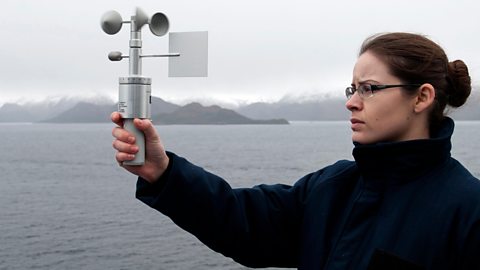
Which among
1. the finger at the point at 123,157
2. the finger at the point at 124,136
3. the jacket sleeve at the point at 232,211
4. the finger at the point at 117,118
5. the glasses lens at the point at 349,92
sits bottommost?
the jacket sleeve at the point at 232,211

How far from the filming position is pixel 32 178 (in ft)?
283

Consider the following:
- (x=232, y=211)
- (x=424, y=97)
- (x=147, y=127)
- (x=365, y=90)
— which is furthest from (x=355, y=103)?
(x=147, y=127)

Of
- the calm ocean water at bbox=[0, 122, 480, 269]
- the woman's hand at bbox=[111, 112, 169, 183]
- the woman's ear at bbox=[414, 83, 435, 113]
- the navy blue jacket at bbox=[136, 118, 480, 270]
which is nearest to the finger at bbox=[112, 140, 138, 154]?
the woman's hand at bbox=[111, 112, 169, 183]

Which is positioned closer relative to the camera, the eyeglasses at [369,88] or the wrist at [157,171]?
the eyeglasses at [369,88]

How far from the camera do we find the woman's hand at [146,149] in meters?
2.72

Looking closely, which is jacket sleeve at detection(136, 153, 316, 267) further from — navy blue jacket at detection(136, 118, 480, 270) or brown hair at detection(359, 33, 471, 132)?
brown hair at detection(359, 33, 471, 132)

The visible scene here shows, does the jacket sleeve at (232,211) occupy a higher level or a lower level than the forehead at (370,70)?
lower

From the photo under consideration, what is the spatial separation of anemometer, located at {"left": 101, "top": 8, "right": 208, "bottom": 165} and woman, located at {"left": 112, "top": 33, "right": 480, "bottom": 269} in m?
0.06

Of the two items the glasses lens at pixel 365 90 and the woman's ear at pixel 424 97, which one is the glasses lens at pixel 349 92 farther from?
the woman's ear at pixel 424 97

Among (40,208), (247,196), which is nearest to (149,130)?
(247,196)

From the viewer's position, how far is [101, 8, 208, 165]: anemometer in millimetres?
2723

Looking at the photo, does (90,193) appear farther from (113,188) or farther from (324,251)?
(324,251)

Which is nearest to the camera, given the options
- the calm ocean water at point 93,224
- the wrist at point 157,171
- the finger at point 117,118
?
the finger at point 117,118

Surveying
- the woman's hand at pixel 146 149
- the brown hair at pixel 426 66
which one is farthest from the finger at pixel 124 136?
the brown hair at pixel 426 66
